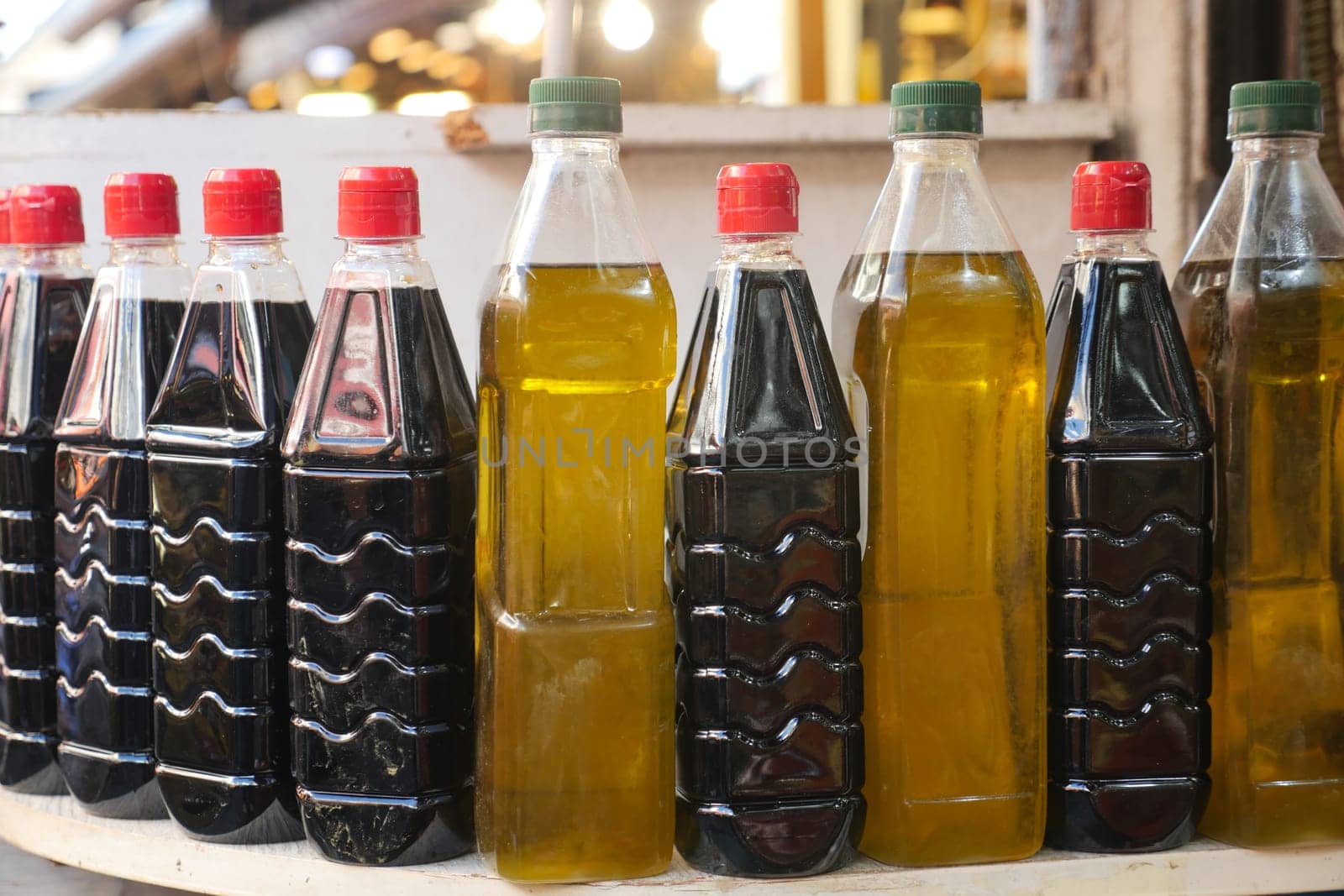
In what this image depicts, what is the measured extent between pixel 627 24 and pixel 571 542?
1284mm

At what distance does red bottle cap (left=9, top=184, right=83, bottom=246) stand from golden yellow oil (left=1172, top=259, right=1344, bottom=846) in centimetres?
94

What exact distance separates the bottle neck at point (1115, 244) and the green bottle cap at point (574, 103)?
0.36 meters

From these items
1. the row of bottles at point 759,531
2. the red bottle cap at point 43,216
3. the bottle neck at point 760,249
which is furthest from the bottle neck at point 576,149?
the red bottle cap at point 43,216

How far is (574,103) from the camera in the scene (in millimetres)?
855

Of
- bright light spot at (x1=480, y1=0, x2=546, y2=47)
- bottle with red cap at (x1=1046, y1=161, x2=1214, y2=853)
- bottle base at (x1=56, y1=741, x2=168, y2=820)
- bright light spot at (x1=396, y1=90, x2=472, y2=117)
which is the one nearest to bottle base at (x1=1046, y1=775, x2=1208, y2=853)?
bottle with red cap at (x1=1046, y1=161, x2=1214, y2=853)

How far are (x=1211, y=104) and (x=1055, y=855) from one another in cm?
99

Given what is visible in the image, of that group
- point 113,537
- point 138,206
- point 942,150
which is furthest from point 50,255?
point 942,150

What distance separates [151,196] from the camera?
976 mm

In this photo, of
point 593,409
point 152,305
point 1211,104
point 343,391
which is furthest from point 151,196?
point 1211,104

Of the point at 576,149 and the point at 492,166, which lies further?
the point at 492,166

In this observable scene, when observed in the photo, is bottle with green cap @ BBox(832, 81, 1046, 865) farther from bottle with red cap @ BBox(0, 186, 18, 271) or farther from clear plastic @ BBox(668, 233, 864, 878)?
bottle with red cap @ BBox(0, 186, 18, 271)

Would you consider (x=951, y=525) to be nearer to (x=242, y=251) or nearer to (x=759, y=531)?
(x=759, y=531)

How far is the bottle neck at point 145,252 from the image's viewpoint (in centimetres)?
100

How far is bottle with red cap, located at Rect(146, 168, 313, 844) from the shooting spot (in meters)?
0.91
